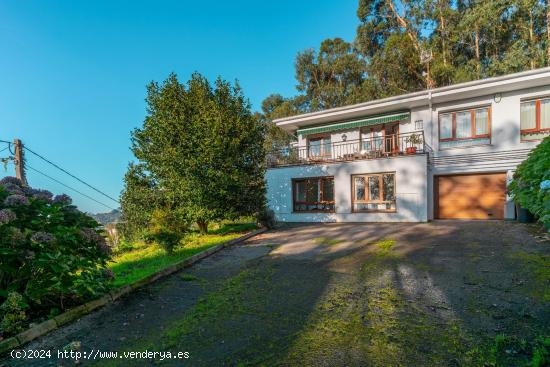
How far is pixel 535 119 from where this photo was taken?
12164 millimetres

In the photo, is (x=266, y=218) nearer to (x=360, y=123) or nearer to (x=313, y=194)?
(x=313, y=194)

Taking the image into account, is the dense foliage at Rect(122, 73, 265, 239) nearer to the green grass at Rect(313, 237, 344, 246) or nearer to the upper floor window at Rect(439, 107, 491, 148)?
the green grass at Rect(313, 237, 344, 246)


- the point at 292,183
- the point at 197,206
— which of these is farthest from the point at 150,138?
the point at 292,183

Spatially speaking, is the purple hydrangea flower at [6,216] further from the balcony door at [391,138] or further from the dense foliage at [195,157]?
the balcony door at [391,138]

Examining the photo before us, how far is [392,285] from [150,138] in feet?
37.2

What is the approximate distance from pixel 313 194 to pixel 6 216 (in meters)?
14.1

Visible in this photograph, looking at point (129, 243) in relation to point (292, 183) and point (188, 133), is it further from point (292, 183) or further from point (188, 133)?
point (292, 183)

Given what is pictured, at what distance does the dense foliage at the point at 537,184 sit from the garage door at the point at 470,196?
15.0 ft

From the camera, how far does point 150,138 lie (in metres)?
11.8

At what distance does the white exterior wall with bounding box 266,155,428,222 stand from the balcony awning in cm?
284

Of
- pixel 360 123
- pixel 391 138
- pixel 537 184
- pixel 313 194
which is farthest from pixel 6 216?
pixel 391 138

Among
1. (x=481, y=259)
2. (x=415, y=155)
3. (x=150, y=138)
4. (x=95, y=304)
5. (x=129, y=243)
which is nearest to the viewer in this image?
(x=95, y=304)

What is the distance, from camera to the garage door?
1266cm

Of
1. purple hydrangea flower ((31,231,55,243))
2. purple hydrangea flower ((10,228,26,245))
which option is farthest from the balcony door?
purple hydrangea flower ((10,228,26,245))
